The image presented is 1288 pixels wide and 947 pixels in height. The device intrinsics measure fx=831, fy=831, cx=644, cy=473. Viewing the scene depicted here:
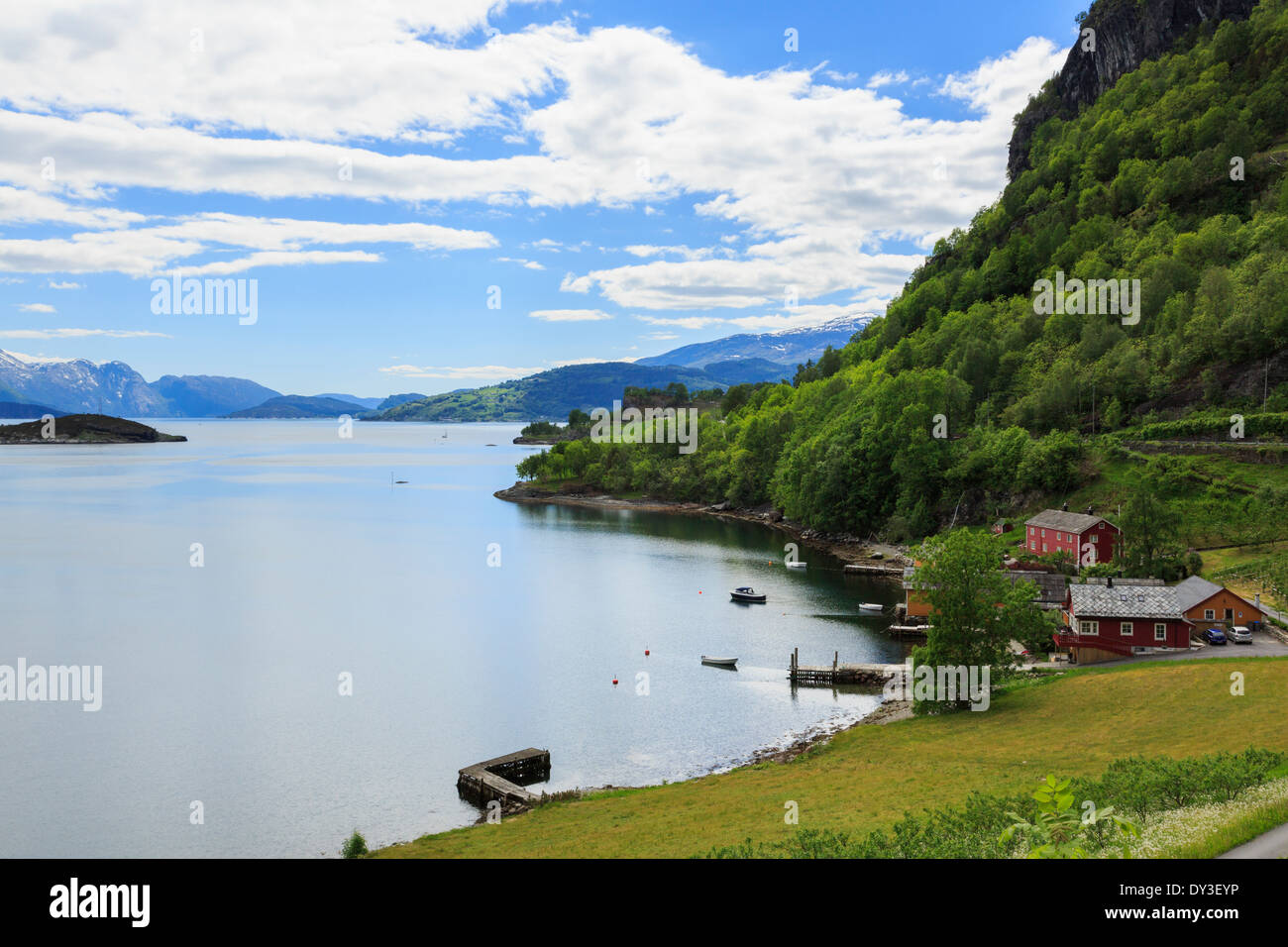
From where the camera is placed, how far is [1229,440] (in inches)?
3415

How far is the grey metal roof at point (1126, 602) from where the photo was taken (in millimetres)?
53278

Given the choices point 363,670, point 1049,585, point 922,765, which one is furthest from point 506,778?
point 1049,585

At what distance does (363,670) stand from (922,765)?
129 ft

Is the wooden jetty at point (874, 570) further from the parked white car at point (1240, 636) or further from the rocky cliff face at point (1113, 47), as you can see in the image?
the rocky cliff face at point (1113, 47)

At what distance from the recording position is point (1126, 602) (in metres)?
53.7

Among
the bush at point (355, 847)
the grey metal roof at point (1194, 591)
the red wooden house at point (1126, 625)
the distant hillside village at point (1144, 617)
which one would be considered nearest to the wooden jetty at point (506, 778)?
the bush at point (355, 847)

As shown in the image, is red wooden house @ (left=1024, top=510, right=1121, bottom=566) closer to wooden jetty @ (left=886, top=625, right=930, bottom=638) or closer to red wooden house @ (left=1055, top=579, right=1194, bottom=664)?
wooden jetty @ (left=886, top=625, right=930, bottom=638)

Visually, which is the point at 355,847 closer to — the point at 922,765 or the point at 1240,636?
the point at 922,765

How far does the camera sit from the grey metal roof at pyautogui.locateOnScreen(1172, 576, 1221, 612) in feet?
184

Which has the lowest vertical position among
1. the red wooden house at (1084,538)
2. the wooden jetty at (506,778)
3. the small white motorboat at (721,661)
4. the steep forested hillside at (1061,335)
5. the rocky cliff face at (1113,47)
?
the wooden jetty at (506,778)

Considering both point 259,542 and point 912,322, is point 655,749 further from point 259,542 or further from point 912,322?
point 912,322

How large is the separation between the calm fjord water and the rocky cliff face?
128066mm

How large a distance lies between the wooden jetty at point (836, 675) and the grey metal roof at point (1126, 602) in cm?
1243
